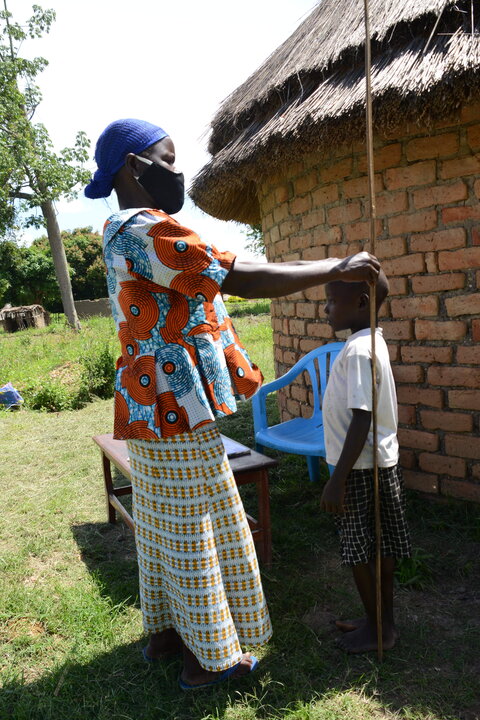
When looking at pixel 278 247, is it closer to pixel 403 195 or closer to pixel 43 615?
pixel 403 195

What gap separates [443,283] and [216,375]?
177 centimetres

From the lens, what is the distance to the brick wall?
3051 millimetres

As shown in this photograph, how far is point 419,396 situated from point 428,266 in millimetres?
721

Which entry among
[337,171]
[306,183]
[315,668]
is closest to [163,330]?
[315,668]

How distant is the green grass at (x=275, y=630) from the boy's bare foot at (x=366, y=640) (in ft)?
0.11

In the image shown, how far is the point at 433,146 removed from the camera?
10.2ft

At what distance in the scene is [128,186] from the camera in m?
1.95

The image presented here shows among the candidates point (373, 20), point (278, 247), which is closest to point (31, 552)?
point (278, 247)

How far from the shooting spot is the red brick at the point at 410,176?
124 inches

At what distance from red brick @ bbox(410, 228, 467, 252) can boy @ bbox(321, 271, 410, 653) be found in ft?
3.82

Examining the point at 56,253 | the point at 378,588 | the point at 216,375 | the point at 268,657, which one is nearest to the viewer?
the point at 216,375

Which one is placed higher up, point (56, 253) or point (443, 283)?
point (56, 253)

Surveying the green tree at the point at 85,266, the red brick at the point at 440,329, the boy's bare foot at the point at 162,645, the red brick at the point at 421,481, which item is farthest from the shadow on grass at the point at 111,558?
the green tree at the point at 85,266

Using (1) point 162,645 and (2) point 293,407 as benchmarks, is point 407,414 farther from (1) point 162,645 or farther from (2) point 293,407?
(1) point 162,645
